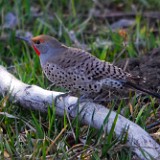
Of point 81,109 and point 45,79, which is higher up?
point 81,109

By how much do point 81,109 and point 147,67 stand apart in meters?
1.22

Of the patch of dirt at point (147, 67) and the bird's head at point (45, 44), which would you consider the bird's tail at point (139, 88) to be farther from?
the bird's head at point (45, 44)

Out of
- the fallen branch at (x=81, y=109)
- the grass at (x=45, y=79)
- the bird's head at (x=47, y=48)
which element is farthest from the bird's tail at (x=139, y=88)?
the bird's head at (x=47, y=48)

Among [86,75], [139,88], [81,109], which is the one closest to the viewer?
[81,109]

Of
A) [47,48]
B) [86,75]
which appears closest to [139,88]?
[86,75]

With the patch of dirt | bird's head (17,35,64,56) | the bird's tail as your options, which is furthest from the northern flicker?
the patch of dirt

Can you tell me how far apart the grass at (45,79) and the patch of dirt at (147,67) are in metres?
0.28

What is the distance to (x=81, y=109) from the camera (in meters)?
4.82

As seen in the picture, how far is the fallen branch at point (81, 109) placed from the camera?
4410 millimetres

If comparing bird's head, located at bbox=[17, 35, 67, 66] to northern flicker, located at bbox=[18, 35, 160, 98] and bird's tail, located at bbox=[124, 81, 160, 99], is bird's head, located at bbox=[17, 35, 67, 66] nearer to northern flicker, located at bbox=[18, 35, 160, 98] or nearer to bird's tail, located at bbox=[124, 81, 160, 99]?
northern flicker, located at bbox=[18, 35, 160, 98]

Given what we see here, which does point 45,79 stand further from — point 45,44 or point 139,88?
point 139,88

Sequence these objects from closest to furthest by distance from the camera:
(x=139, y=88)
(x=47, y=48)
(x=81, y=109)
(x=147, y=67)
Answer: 1. (x=81, y=109)
2. (x=139, y=88)
3. (x=47, y=48)
4. (x=147, y=67)

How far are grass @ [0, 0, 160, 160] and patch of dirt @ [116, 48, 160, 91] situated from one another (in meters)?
0.28

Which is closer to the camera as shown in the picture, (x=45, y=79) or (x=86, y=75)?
(x=86, y=75)
